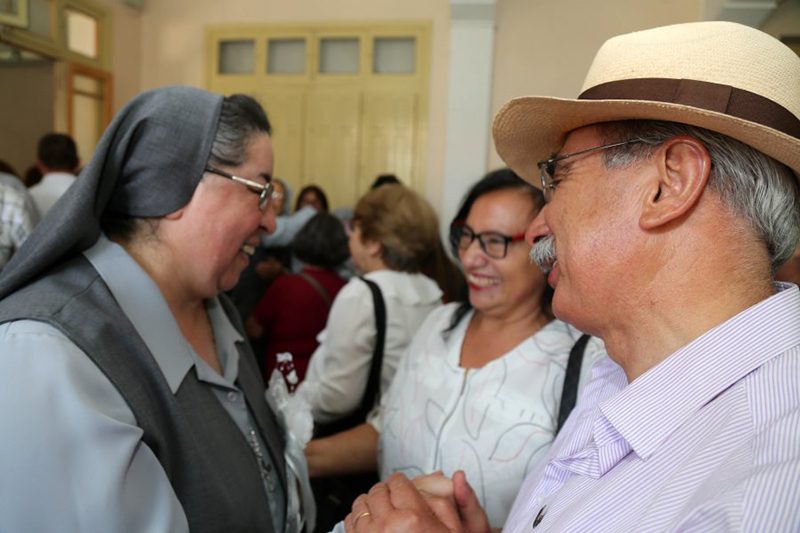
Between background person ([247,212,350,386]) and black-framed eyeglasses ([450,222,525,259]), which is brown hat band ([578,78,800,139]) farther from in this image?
background person ([247,212,350,386])

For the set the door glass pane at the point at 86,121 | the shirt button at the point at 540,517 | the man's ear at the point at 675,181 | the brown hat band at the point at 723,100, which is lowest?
the shirt button at the point at 540,517

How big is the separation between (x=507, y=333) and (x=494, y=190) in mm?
496

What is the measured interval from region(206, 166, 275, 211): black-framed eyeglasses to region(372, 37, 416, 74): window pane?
6071 millimetres

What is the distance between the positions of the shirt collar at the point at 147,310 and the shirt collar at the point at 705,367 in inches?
37.1

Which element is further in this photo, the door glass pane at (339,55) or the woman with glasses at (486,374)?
the door glass pane at (339,55)

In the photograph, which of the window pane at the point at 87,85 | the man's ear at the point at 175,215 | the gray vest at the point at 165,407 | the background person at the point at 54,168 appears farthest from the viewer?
the window pane at the point at 87,85

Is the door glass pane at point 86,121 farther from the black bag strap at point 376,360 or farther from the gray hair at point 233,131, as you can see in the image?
the gray hair at point 233,131

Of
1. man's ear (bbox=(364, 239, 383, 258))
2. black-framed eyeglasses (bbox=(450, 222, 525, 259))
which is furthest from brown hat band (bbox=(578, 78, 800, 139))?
man's ear (bbox=(364, 239, 383, 258))

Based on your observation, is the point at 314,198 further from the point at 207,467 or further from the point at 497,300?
the point at 207,467

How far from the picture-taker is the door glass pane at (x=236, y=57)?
7.67 metres

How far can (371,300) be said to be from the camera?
102 inches

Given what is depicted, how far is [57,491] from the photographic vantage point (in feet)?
3.21

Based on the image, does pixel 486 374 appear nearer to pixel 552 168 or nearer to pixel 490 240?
pixel 490 240

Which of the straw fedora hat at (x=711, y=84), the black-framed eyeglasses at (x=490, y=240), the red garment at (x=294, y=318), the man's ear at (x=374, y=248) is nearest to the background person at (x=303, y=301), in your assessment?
the red garment at (x=294, y=318)
